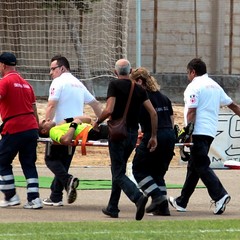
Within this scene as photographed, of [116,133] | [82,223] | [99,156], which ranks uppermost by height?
[116,133]

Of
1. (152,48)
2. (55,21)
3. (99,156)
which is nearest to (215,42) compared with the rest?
(152,48)

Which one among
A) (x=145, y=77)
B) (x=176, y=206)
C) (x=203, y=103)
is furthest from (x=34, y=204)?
(x=203, y=103)

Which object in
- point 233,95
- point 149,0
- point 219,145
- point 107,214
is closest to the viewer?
point 107,214

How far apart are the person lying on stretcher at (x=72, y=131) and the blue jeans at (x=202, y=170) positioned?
1.13m

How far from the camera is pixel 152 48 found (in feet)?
96.3

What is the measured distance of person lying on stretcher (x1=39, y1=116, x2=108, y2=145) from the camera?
38.9 feet

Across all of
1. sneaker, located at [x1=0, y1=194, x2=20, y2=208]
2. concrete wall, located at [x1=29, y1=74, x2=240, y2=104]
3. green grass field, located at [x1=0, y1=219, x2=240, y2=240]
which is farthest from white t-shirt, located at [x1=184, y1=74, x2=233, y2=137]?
concrete wall, located at [x1=29, y1=74, x2=240, y2=104]

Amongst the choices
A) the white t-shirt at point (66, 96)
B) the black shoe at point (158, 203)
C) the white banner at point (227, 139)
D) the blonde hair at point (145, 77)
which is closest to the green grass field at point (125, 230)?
the black shoe at point (158, 203)

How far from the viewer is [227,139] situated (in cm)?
1878

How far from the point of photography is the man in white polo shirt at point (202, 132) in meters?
12.1

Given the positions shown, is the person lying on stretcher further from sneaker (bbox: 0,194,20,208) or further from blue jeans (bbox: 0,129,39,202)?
sneaker (bbox: 0,194,20,208)

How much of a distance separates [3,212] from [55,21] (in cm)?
1341

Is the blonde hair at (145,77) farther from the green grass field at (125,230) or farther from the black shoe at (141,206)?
the green grass field at (125,230)

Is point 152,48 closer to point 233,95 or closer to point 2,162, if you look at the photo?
point 233,95
